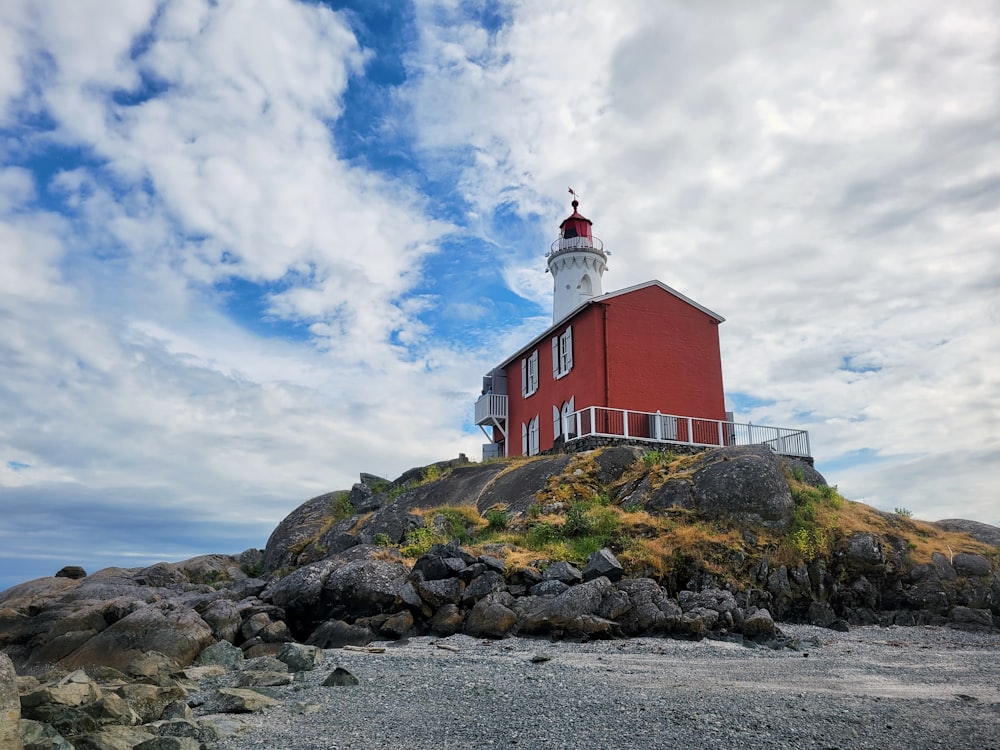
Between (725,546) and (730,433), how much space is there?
1122cm

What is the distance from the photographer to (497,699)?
8.50m

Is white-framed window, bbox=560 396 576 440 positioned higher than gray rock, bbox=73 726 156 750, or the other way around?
white-framed window, bbox=560 396 576 440

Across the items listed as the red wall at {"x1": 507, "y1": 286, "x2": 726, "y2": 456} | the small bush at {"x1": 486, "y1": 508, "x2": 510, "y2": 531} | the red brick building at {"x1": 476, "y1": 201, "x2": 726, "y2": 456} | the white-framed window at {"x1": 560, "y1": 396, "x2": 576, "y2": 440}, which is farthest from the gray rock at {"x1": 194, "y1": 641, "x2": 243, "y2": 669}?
the red wall at {"x1": 507, "y1": 286, "x2": 726, "y2": 456}

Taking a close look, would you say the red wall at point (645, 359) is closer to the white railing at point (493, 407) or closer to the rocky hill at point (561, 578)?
the white railing at point (493, 407)

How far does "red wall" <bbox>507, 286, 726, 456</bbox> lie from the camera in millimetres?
26328

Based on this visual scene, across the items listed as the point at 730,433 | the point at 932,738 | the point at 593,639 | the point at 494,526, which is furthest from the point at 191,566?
the point at 932,738

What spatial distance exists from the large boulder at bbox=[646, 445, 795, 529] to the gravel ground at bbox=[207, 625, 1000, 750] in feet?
18.3

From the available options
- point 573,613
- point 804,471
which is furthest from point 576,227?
point 573,613

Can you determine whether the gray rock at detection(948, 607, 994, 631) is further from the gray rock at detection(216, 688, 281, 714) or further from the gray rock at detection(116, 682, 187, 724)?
the gray rock at detection(116, 682, 187, 724)

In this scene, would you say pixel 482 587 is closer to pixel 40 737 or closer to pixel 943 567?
pixel 40 737

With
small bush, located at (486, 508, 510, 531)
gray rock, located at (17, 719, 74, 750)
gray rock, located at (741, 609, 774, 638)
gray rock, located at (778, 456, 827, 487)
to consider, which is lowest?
gray rock, located at (17, 719, 74, 750)

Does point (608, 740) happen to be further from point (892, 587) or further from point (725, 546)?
point (892, 587)

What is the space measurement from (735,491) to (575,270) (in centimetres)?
1916

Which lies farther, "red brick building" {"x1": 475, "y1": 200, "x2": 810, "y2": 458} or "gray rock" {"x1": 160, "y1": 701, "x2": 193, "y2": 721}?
"red brick building" {"x1": 475, "y1": 200, "x2": 810, "y2": 458}
